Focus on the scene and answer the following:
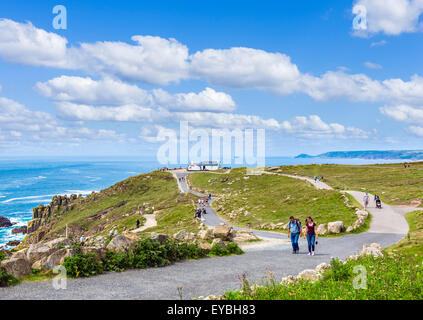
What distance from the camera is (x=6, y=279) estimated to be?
1227cm

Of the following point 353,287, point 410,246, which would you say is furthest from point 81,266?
point 410,246

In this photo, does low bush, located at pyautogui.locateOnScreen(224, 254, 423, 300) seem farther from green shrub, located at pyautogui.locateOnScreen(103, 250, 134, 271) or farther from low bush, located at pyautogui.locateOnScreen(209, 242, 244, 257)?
low bush, located at pyautogui.locateOnScreen(209, 242, 244, 257)

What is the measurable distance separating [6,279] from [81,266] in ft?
8.90

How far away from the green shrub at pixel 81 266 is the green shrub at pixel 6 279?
1.88 metres

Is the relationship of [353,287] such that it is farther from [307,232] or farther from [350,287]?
[307,232]

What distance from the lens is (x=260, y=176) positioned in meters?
89.3

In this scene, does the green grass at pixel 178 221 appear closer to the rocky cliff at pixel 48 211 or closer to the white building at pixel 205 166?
the rocky cliff at pixel 48 211

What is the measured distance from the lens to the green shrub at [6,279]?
12.1 m

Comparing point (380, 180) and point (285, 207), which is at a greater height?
point (380, 180)

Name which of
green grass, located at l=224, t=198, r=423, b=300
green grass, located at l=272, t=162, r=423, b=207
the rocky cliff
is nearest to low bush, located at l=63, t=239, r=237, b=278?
green grass, located at l=224, t=198, r=423, b=300

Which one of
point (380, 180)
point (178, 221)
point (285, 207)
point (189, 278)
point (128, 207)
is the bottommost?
point (128, 207)

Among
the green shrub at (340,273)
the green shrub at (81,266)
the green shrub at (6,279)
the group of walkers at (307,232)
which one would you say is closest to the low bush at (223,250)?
the group of walkers at (307,232)

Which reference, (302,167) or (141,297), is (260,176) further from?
(141,297)
